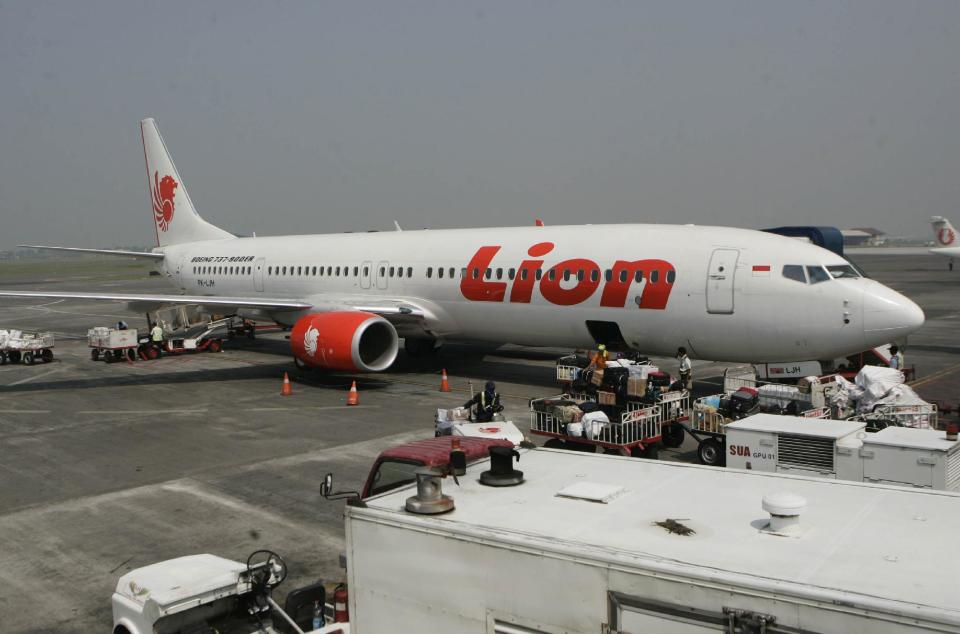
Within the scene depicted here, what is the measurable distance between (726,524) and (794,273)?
44.5 feet

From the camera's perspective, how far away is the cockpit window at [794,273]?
58.6ft

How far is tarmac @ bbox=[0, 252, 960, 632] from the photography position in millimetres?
10578

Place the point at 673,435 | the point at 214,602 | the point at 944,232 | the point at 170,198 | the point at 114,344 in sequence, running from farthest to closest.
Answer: the point at 944,232
the point at 170,198
the point at 114,344
the point at 673,435
the point at 214,602

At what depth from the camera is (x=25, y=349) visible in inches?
1171

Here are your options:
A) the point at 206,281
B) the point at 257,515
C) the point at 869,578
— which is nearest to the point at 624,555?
the point at 869,578

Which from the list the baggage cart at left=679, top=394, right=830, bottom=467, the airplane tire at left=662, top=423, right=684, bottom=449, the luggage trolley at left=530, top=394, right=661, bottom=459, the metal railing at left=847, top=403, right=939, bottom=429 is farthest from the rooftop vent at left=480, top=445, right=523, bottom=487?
the metal railing at left=847, top=403, right=939, bottom=429

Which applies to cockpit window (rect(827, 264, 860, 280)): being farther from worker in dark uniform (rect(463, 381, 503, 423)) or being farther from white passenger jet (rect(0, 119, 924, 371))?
worker in dark uniform (rect(463, 381, 503, 423))

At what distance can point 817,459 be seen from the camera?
10.7 metres

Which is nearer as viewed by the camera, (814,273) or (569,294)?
(814,273)

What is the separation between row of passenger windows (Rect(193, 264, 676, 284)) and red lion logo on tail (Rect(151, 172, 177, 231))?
4513 mm

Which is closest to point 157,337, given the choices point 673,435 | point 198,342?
point 198,342

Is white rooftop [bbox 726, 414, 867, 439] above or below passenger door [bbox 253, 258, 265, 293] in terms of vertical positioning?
below

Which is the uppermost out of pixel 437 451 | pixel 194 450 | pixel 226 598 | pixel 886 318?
pixel 886 318

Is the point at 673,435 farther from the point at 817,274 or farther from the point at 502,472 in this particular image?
the point at 502,472
